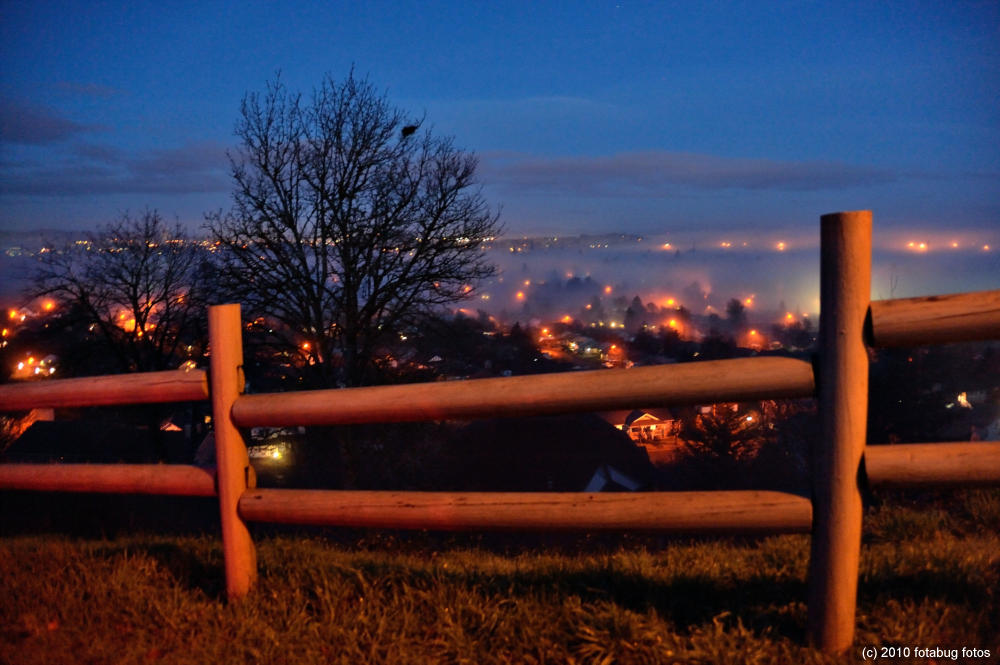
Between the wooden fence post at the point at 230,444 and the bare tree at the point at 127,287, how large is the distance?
79.8 feet

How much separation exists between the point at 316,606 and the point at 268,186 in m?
16.6

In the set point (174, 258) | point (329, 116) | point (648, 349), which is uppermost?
point (329, 116)

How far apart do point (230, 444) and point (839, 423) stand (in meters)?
2.46

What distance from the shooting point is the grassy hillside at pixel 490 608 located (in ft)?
8.18

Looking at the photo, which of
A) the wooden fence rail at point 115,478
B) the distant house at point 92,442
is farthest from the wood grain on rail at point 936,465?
the distant house at point 92,442

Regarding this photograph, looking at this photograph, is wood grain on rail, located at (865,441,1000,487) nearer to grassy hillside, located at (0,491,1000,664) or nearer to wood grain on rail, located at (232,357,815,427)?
wood grain on rail, located at (232,357,815,427)

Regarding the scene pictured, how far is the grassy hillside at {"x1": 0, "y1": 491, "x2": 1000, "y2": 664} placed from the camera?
2.49m

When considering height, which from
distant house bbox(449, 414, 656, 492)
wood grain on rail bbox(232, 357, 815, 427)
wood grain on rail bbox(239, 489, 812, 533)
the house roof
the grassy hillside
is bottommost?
distant house bbox(449, 414, 656, 492)

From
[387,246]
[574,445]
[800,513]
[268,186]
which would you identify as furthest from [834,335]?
[574,445]

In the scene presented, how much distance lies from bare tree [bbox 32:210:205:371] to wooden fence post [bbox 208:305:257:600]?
24325mm

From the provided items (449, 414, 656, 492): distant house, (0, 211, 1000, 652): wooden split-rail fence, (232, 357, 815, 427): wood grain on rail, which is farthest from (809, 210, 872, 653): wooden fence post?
(449, 414, 656, 492): distant house

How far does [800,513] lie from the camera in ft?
7.95

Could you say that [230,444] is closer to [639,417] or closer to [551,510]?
[551,510]

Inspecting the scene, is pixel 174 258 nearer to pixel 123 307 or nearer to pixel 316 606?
pixel 123 307
